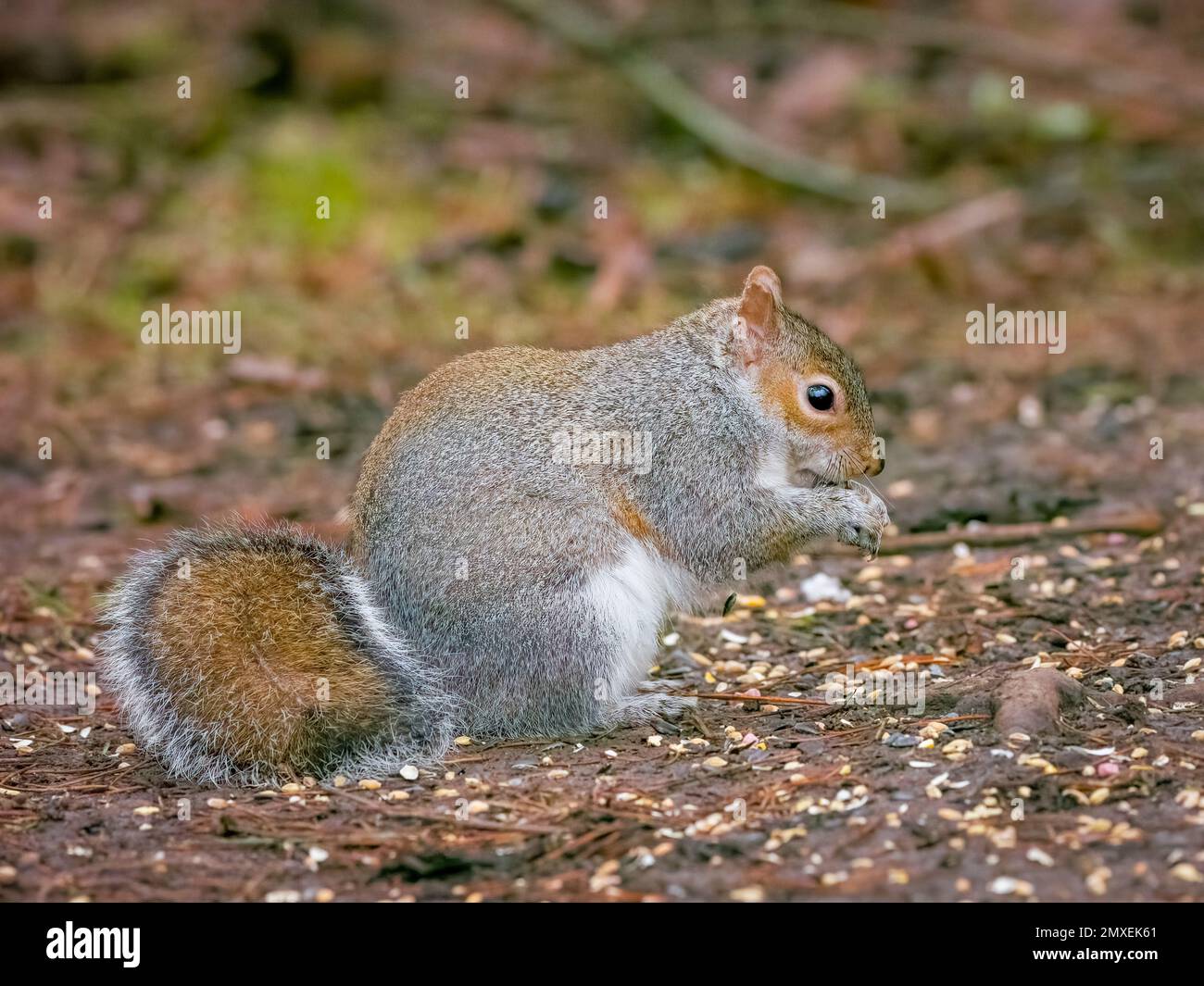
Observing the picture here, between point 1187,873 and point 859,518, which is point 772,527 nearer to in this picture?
point 859,518

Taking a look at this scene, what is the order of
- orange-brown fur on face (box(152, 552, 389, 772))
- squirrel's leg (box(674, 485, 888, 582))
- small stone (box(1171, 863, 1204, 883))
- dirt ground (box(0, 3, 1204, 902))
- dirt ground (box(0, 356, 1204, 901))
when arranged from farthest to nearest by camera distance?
squirrel's leg (box(674, 485, 888, 582)) → orange-brown fur on face (box(152, 552, 389, 772)) → dirt ground (box(0, 3, 1204, 902)) → dirt ground (box(0, 356, 1204, 901)) → small stone (box(1171, 863, 1204, 883))

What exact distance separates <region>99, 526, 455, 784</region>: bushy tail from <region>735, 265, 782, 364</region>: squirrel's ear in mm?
1470

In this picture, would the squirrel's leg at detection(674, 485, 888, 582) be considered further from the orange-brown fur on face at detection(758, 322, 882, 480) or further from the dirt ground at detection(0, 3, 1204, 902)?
the dirt ground at detection(0, 3, 1204, 902)

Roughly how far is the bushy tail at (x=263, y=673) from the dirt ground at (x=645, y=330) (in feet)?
0.40

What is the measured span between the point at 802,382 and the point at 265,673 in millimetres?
1927

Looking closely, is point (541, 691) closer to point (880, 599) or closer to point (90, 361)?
point (880, 599)

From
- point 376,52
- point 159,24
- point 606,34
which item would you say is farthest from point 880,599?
point 159,24

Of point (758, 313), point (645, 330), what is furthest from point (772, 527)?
point (645, 330)

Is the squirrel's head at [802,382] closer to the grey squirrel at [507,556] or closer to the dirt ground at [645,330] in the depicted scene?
the grey squirrel at [507,556]

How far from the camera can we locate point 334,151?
10680 millimetres

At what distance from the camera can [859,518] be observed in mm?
5051

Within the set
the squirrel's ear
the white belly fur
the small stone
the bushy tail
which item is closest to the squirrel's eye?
the squirrel's ear

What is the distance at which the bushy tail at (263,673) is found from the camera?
4.41m

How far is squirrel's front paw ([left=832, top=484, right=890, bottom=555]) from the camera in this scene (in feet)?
16.6
